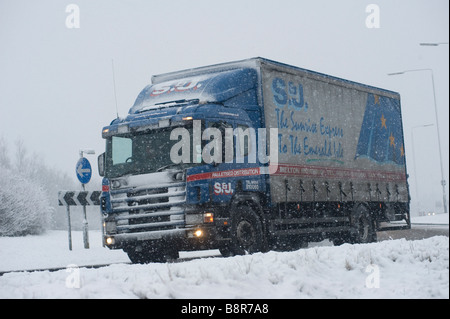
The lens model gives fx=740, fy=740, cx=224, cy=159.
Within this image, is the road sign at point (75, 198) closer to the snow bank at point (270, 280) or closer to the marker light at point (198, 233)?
the marker light at point (198, 233)

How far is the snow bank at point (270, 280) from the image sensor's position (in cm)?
773

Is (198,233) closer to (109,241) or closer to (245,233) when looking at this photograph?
(245,233)

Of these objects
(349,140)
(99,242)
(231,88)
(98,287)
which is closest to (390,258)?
(98,287)

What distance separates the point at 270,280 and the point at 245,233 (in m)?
6.17

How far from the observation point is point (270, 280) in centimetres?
838

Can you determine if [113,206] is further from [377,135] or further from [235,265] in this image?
[377,135]

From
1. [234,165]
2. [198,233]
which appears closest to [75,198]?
[234,165]

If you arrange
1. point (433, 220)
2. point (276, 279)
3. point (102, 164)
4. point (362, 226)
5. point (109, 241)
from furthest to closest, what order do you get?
point (433, 220)
point (362, 226)
point (102, 164)
point (109, 241)
point (276, 279)

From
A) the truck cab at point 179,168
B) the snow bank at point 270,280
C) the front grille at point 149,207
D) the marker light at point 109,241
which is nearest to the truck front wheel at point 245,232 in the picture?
the truck cab at point 179,168

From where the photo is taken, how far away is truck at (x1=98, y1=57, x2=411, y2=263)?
13.6m

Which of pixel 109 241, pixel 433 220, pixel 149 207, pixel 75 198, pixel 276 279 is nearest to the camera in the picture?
pixel 276 279

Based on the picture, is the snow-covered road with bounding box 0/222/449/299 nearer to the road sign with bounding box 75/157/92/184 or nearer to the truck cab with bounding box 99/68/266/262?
the truck cab with bounding box 99/68/266/262

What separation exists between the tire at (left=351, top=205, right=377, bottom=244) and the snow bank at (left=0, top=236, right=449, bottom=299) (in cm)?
790
